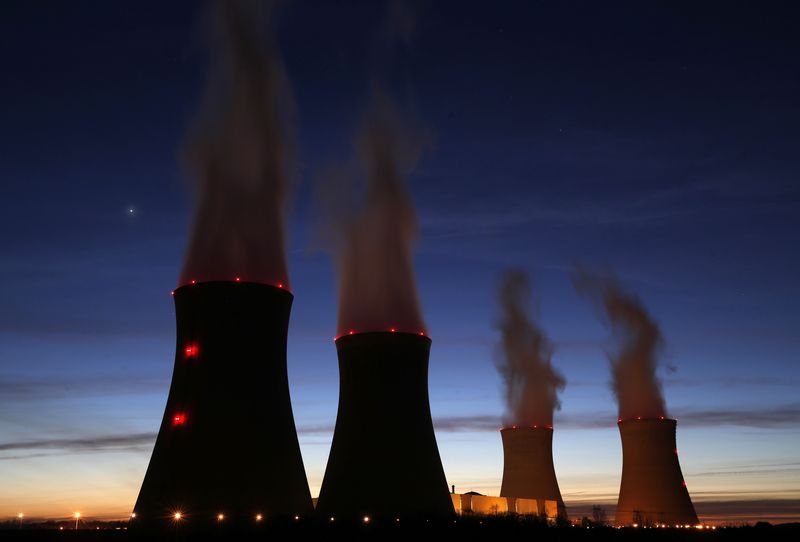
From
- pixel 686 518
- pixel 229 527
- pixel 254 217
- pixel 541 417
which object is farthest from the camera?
pixel 541 417

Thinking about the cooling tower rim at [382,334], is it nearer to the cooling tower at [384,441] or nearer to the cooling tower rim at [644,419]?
the cooling tower at [384,441]

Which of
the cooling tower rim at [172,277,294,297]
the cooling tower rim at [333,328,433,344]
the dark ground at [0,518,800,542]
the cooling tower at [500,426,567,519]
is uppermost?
the cooling tower rim at [172,277,294,297]

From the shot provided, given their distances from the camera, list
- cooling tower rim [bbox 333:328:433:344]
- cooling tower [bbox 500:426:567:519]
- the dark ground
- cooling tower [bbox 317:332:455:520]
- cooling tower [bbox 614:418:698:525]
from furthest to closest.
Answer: cooling tower [bbox 500:426:567:519] → cooling tower [bbox 614:418:698:525] → cooling tower rim [bbox 333:328:433:344] → cooling tower [bbox 317:332:455:520] → the dark ground

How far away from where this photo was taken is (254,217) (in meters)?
20.8

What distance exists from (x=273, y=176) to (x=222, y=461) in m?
→ 8.23

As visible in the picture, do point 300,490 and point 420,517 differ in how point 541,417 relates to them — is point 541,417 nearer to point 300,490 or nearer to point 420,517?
point 420,517

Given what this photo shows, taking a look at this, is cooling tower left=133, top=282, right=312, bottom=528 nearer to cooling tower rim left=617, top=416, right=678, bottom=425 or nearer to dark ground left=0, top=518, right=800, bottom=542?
dark ground left=0, top=518, right=800, bottom=542

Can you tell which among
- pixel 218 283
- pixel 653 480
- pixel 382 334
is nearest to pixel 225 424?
pixel 218 283

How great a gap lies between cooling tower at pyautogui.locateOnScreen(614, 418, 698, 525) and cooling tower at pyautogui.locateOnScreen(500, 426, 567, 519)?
3.90m

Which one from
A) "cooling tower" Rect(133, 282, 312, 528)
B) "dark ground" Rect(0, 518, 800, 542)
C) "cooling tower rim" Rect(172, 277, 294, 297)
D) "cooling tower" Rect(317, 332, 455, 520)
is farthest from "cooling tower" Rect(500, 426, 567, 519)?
"cooling tower rim" Rect(172, 277, 294, 297)

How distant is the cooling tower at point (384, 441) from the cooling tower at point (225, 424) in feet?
9.54

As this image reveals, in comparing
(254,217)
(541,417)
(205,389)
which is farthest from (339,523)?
(541,417)

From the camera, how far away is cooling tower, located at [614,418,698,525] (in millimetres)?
33312

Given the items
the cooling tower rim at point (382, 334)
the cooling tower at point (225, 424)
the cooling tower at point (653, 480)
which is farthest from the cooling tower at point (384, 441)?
the cooling tower at point (653, 480)
